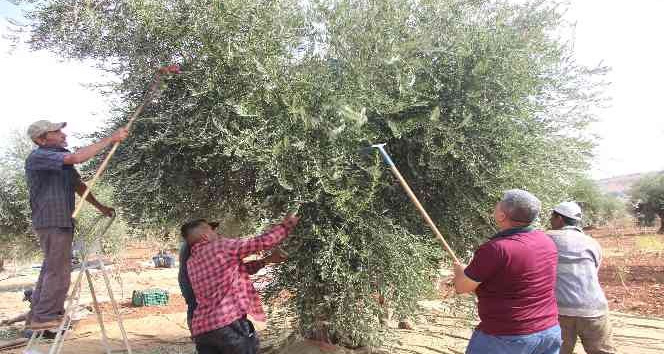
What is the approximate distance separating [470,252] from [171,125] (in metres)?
4.05

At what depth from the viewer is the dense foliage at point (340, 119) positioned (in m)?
5.78

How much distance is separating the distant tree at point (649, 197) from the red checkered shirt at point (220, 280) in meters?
37.8

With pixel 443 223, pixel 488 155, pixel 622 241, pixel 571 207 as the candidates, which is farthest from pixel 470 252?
pixel 622 241

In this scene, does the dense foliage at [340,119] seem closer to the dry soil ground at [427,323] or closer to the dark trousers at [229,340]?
the dry soil ground at [427,323]

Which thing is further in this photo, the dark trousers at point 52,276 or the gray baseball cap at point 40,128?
the gray baseball cap at point 40,128

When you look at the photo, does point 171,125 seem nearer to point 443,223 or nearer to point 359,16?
point 359,16

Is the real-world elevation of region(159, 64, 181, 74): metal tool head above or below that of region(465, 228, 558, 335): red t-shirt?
above

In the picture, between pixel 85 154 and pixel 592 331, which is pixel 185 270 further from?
pixel 592 331

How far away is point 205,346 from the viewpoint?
474 cm

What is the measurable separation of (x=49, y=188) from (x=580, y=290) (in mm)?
4994

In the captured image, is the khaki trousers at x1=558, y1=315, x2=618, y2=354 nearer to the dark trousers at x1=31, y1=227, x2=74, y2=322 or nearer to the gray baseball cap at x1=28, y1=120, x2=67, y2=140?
the dark trousers at x1=31, y1=227, x2=74, y2=322

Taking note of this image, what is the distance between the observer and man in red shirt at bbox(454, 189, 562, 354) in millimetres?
3730

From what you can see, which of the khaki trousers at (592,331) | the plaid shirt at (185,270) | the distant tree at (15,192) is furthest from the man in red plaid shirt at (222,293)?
the distant tree at (15,192)

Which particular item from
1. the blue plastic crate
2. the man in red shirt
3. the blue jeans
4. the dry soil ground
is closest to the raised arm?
the man in red shirt
